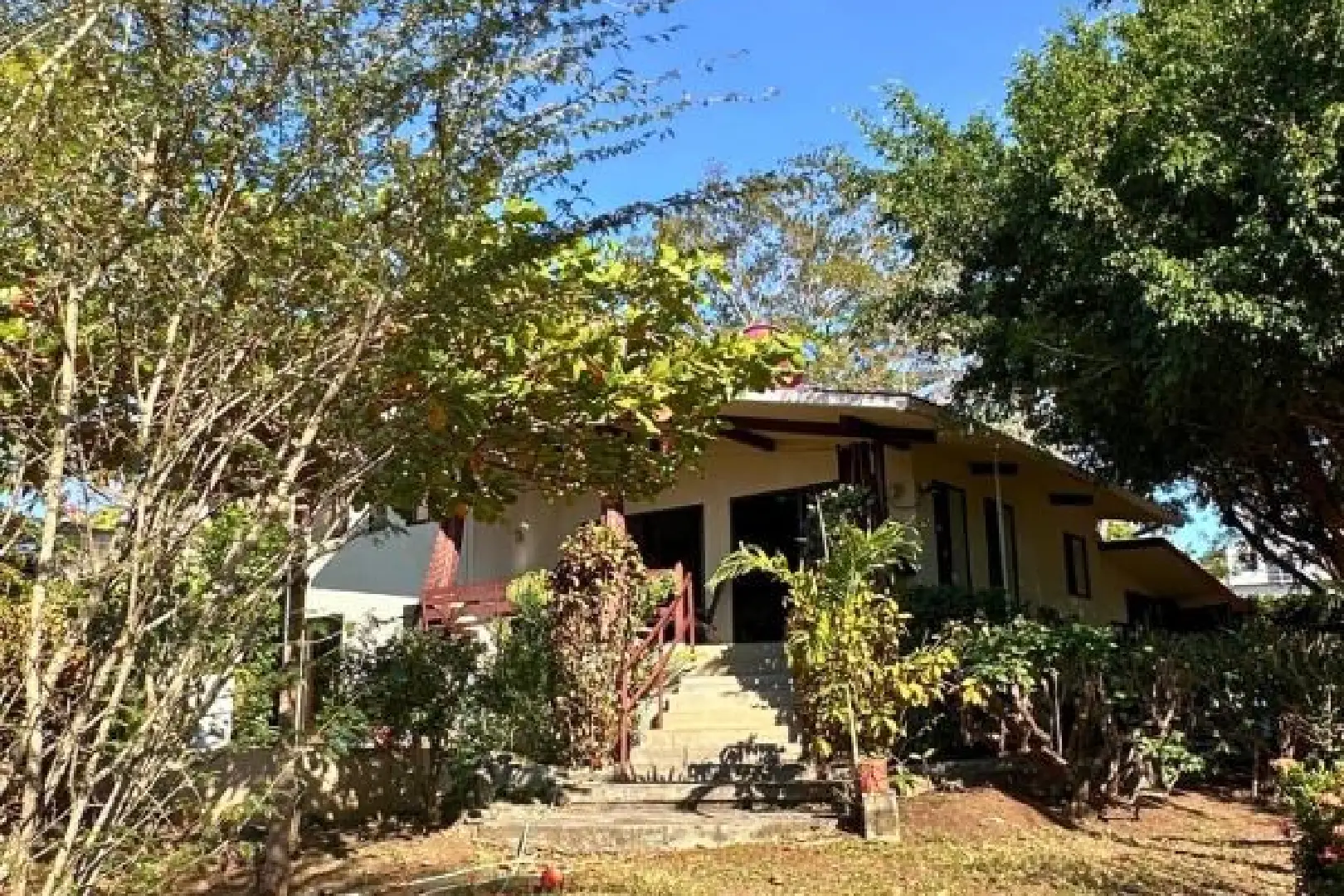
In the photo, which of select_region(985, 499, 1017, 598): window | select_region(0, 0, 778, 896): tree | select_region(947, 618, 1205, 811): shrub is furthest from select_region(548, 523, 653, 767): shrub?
select_region(0, 0, 778, 896): tree

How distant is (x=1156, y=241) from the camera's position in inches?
344

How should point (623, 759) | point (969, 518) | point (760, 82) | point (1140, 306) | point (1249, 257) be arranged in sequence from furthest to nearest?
point (969, 518), point (623, 759), point (1140, 306), point (1249, 257), point (760, 82)

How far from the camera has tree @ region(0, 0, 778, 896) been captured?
114 inches

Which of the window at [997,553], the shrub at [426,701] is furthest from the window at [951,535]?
the shrub at [426,701]

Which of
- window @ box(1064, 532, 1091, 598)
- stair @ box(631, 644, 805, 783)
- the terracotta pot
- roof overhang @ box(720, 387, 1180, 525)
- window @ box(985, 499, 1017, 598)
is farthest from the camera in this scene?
window @ box(1064, 532, 1091, 598)

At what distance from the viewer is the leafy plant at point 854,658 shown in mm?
8836

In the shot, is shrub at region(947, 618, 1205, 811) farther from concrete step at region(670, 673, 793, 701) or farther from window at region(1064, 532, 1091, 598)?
window at region(1064, 532, 1091, 598)

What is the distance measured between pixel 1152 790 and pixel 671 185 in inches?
310

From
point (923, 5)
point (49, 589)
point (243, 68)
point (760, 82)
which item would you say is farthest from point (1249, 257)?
point (49, 589)

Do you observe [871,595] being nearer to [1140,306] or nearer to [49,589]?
[1140,306]

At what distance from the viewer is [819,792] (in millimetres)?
9133

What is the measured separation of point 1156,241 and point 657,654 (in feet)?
19.9

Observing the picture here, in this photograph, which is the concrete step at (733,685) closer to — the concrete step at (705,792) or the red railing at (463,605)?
the concrete step at (705,792)

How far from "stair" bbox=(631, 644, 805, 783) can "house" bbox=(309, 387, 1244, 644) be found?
157 cm
